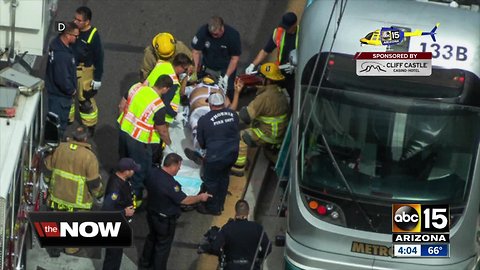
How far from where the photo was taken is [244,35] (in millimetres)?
18312

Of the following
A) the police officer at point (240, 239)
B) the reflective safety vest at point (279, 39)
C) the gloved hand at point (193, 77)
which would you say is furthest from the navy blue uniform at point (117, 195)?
the reflective safety vest at point (279, 39)

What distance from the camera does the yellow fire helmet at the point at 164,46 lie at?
49.9 ft

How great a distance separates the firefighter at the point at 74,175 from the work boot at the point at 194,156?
1804 millimetres

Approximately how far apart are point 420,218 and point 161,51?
4383mm

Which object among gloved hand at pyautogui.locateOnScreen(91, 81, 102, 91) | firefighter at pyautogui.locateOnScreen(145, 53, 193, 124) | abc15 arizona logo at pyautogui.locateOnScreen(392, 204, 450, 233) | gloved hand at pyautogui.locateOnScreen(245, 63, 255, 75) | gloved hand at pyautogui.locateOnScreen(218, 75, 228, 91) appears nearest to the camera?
abc15 arizona logo at pyautogui.locateOnScreen(392, 204, 450, 233)

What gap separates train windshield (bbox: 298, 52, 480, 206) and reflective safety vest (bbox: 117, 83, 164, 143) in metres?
1.89

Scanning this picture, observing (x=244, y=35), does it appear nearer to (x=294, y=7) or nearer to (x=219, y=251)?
(x=294, y=7)

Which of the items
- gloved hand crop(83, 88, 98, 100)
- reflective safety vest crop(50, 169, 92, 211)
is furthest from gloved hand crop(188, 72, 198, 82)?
reflective safety vest crop(50, 169, 92, 211)

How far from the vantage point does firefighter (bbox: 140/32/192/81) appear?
15.2 metres

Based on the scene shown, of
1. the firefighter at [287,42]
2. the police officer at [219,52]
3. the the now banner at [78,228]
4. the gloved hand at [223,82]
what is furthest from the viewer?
the gloved hand at [223,82]

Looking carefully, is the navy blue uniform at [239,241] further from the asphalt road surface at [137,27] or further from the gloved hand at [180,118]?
the gloved hand at [180,118]

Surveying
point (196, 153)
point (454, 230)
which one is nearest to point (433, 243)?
point (454, 230)

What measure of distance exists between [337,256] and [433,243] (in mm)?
1027

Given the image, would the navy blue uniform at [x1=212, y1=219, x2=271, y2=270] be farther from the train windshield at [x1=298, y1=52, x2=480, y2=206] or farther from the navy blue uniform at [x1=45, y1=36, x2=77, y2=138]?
the navy blue uniform at [x1=45, y1=36, x2=77, y2=138]
